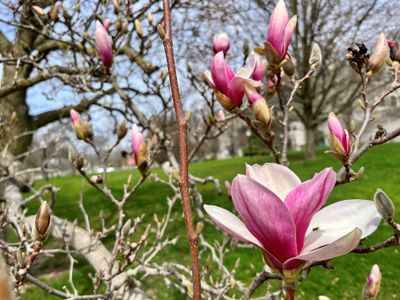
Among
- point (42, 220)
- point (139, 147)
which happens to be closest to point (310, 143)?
point (139, 147)

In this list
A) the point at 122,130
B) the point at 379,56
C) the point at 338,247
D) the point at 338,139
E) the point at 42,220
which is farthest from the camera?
the point at 122,130

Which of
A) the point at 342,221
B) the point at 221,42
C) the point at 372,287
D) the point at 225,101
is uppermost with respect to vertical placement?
the point at 221,42

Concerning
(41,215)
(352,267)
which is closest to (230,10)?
(352,267)

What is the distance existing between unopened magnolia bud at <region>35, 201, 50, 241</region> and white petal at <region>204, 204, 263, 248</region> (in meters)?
0.35

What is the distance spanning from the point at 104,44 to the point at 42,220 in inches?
38.3

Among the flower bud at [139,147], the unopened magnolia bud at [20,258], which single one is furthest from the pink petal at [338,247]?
the flower bud at [139,147]

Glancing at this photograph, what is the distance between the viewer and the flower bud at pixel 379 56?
3.49ft

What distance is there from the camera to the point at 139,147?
1290 millimetres

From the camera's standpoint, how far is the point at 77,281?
491 cm

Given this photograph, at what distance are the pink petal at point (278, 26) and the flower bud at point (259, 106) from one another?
5.0 inches

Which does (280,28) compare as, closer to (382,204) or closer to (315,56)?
(315,56)

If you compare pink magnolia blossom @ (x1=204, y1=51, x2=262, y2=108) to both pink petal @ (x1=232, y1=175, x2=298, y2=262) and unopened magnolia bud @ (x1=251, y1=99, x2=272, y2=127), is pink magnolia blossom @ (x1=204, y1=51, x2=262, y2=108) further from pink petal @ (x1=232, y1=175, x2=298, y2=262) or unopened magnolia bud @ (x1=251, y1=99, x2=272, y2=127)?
pink petal @ (x1=232, y1=175, x2=298, y2=262)

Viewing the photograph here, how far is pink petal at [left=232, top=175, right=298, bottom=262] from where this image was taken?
522mm

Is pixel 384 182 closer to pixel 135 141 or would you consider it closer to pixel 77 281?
pixel 77 281
